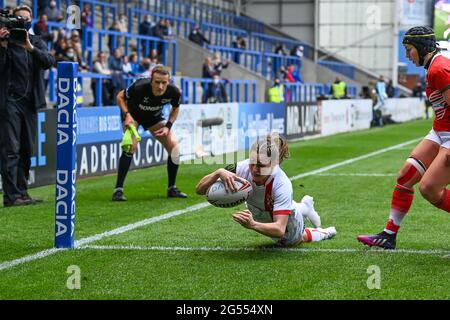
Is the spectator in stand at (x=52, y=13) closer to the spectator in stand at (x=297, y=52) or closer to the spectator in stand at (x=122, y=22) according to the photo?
the spectator in stand at (x=122, y=22)

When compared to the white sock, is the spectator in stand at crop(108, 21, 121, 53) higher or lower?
higher

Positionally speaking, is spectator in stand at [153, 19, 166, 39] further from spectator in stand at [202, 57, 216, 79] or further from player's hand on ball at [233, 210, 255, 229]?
player's hand on ball at [233, 210, 255, 229]

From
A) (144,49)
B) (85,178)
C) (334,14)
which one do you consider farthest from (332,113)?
(334,14)

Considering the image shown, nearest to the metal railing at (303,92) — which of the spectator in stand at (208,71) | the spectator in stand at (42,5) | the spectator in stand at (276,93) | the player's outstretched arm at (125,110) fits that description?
the spectator in stand at (276,93)

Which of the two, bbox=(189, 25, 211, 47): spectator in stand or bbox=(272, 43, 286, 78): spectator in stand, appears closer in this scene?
bbox=(189, 25, 211, 47): spectator in stand

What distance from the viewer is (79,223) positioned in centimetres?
1005

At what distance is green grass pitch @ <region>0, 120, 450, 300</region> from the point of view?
21.0 feet

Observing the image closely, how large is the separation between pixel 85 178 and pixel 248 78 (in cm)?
2193

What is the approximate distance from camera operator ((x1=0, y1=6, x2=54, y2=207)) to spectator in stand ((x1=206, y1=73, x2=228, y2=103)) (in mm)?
18170

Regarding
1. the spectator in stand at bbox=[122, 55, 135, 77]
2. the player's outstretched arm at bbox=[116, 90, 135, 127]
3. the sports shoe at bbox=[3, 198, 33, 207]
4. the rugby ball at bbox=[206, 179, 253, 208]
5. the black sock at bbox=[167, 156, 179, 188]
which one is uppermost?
the spectator in stand at bbox=[122, 55, 135, 77]

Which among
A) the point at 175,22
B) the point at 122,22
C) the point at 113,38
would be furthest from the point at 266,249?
the point at 175,22

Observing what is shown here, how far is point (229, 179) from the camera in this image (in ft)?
24.8

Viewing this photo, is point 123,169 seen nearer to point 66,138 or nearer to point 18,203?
point 18,203

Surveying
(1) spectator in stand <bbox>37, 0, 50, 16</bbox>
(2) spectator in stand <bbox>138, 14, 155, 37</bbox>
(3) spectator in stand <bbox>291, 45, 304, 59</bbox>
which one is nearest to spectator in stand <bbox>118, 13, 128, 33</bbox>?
(2) spectator in stand <bbox>138, 14, 155, 37</bbox>
